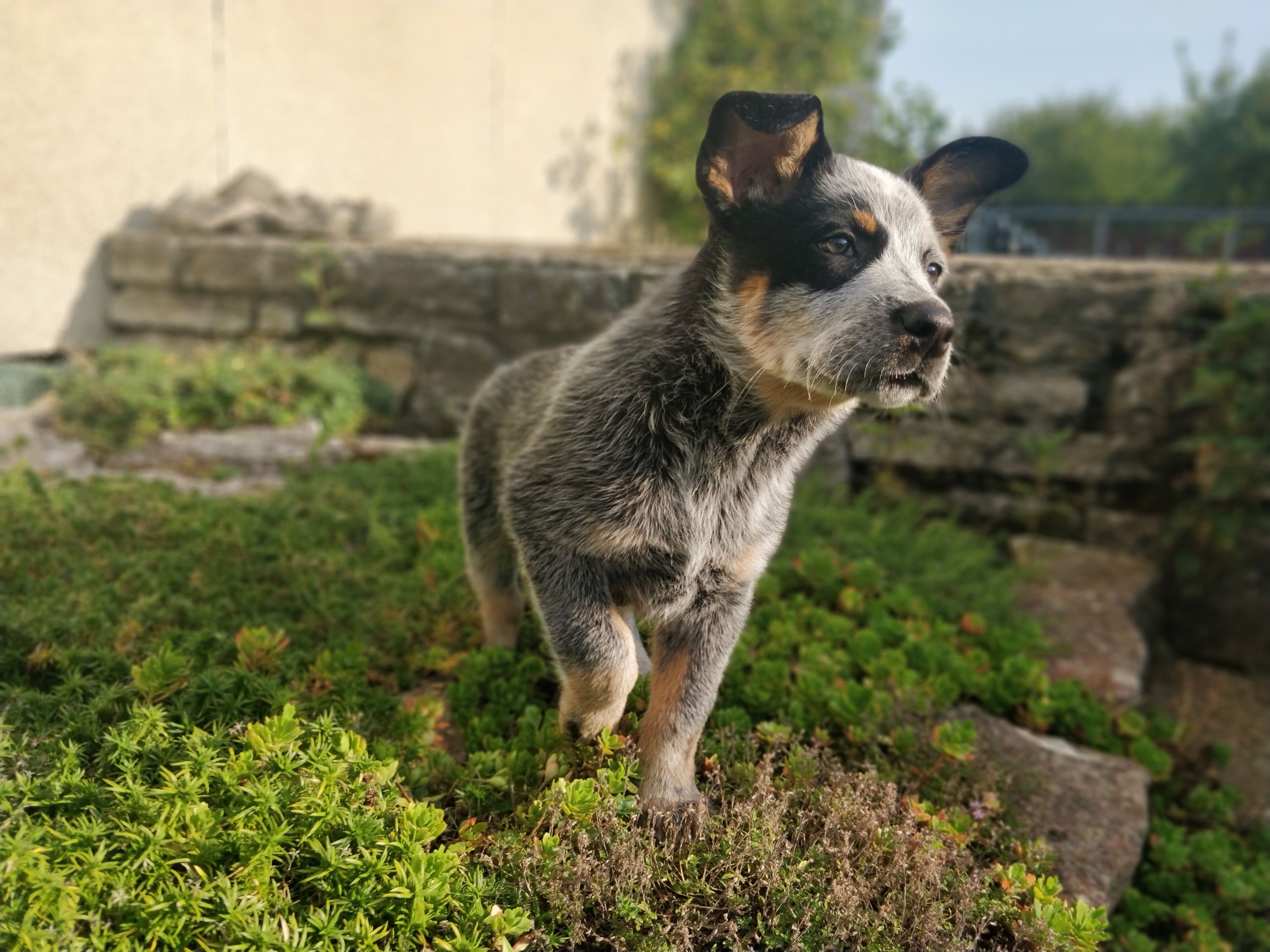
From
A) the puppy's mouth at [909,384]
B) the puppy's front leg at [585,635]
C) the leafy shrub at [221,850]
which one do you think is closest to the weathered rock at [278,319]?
the leafy shrub at [221,850]

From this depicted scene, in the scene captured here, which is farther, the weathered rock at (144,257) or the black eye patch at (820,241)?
the weathered rock at (144,257)

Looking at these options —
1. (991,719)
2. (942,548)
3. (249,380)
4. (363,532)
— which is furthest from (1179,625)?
(249,380)

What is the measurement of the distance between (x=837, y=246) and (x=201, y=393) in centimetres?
545

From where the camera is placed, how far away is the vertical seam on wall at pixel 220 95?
777 centimetres

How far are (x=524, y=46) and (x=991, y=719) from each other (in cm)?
1028

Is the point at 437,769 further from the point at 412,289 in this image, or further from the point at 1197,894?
the point at 412,289

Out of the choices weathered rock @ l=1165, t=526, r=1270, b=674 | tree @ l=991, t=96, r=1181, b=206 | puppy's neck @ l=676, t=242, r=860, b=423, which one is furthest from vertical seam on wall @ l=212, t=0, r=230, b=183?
tree @ l=991, t=96, r=1181, b=206

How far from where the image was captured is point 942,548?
5238 millimetres

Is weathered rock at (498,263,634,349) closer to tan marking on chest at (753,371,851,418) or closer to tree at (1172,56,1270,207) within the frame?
tan marking on chest at (753,371,851,418)

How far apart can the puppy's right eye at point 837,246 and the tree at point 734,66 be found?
10339 millimetres

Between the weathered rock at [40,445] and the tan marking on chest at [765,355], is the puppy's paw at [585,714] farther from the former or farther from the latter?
the weathered rock at [40,445]

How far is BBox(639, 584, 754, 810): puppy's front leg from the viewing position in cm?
272

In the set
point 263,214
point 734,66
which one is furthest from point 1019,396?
point 734,66

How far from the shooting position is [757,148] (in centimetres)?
254
